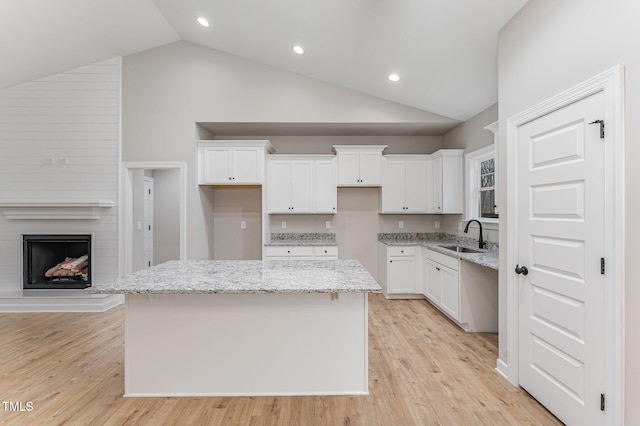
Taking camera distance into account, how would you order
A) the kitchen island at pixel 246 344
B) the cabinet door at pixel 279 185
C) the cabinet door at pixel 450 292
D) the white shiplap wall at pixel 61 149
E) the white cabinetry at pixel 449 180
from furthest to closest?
the cabinet door at pixel 279 185
the white cabinetry at pixel 449 180
the white shiplap wall at pixel 61 149
the cabinet door at pixel 450 292
the kitchen island at pixel 246 344

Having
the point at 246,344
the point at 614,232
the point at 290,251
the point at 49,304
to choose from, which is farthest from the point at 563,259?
the point at 49,304

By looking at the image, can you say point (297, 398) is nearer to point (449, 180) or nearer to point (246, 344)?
point (246, 344)

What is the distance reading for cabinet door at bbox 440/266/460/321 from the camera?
12.1 feet

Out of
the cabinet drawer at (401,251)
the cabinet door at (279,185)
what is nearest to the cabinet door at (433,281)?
the cabinet drawer at (401,251)

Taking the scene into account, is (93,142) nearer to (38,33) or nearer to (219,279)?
(38,33)

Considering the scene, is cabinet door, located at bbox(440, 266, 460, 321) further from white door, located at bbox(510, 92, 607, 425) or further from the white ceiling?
the white ceiling

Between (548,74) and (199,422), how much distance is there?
122 inches

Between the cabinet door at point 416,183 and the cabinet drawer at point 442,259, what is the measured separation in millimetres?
764

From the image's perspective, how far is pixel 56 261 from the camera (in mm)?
4867

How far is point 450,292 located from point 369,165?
2.13m

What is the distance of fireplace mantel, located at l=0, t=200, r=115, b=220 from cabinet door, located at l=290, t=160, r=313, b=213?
253 centimetres

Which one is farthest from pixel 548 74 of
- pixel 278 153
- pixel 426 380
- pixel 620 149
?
pixel 278 153

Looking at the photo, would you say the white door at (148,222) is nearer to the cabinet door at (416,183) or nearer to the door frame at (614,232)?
the cabinet door at (416,183)

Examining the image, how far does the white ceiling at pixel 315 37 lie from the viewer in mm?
2898
